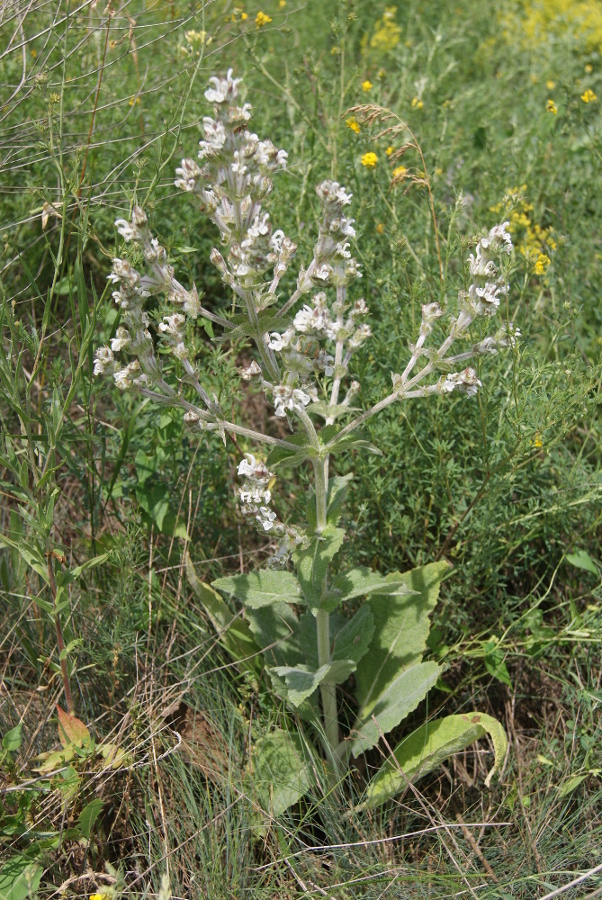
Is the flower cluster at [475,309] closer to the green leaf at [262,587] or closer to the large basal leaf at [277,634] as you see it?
the green leaf at [262,587]

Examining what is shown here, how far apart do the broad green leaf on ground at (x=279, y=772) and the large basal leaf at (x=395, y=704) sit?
0.58ft

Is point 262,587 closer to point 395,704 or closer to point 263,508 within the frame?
point 263,508

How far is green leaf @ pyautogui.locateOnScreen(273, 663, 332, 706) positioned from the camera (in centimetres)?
228

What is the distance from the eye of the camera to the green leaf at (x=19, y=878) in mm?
2223

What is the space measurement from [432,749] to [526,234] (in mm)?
2353

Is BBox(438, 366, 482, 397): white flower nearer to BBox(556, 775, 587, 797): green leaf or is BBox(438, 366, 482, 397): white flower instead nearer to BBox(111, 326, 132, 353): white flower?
BBox(111, 326, 132, 353): white flower

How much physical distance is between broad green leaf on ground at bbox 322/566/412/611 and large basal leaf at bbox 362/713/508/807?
18.5 inches

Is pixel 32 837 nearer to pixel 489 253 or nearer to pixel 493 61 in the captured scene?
pixel 489 253

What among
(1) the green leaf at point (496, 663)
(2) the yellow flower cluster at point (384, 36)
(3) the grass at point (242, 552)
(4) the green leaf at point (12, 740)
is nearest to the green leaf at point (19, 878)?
(3) the grass at point (242, 552)

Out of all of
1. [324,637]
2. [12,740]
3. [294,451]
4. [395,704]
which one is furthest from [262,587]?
[12,740]

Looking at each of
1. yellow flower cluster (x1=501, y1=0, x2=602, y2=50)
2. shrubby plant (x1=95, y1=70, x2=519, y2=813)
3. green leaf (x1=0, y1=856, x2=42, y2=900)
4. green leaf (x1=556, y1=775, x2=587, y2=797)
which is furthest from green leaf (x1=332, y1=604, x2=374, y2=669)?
yellow flower cluster (x1=501, y1=0, x2=602, y2=50)

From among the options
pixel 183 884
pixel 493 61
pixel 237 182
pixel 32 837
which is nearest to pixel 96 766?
pixel 32 837

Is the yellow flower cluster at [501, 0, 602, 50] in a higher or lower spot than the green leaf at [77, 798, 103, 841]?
higher

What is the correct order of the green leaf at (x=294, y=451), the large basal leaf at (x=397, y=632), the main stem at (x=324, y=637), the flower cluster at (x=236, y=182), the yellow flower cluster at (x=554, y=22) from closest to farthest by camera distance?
1. the flower cluster at (x=236, y=182)
2. the green leaf at (x=294, y=451)
3. the main stem at (x=324, y=637)
4. the large basal leaf at (x=397, y=632)
5. the yellow flower cluster at (x=554, y=22)
